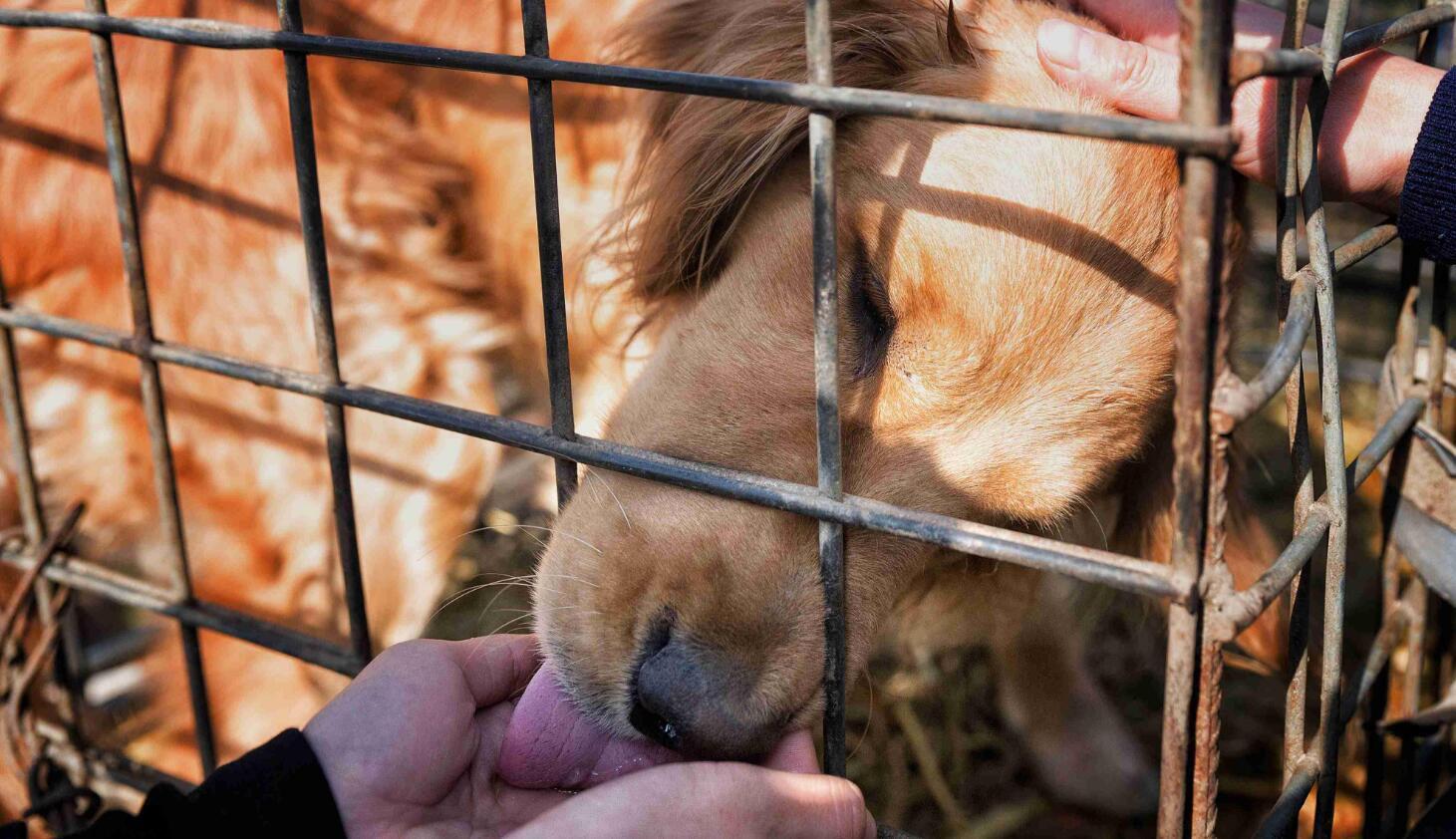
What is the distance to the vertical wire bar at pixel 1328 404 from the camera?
0.96 meters

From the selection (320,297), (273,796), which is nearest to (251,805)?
(273,796)

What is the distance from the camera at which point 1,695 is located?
1.81 meters

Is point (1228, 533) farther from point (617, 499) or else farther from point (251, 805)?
point (251, 805)

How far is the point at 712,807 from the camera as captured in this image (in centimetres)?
90

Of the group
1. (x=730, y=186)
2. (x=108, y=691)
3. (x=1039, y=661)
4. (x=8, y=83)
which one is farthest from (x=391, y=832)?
(x=108, y=691)

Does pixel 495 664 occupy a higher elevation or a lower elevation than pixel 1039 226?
lower

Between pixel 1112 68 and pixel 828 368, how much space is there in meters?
0.48

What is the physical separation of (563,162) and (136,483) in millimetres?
946

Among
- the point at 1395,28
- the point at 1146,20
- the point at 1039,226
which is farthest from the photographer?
the point at 1146,20

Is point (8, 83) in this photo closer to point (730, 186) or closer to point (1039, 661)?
point (730, 186)

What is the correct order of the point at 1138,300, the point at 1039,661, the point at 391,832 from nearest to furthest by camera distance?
the point at 391,832 → the point at 1138,300 → the point at 1039,661

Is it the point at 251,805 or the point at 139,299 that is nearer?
the point at 251,805

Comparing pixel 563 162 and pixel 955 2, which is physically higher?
pixel 955 2

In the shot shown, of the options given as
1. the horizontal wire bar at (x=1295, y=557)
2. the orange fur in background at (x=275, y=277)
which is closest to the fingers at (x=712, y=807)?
the horizontal wire bar at (x=1295, y=557)
